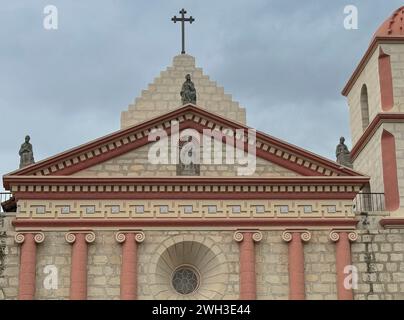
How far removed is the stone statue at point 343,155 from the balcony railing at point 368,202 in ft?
4.60

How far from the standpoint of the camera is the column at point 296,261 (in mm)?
25453

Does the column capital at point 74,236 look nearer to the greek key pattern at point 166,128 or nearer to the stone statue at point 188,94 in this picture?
the greek key pattern at point 166,128

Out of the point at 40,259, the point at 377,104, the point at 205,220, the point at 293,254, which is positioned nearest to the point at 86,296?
the point at 40,259

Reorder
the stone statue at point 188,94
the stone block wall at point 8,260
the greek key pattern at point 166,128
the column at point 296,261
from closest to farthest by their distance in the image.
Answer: the stone block wall at point 8,260, the column at point 296,261, the greek key pattern at point 166,128, the stone statue at point 188,94

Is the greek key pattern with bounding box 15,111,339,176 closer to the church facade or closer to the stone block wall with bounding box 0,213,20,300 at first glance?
the church facade

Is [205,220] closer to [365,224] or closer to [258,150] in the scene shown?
[258,150]

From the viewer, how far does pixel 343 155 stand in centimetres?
2708

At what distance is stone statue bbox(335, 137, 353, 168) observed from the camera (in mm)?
27000

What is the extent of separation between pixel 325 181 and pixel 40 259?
837 centimetres

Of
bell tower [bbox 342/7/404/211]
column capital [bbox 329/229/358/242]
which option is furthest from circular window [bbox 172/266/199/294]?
bell tower [bbox 342/7/404/211]

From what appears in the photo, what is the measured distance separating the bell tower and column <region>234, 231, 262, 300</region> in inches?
167

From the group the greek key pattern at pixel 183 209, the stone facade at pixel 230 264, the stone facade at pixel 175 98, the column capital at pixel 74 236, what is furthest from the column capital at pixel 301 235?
the stone facade at pixel 175 98

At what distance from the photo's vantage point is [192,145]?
88.1 ft

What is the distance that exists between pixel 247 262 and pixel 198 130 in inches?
165
